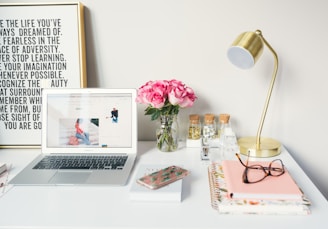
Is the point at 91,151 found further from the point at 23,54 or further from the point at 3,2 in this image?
the point at 3,2

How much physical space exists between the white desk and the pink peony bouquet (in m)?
0.29

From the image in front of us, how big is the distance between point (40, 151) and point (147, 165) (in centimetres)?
48

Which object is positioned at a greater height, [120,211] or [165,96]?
[165,96]

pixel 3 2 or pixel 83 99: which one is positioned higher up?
pixel 3 2

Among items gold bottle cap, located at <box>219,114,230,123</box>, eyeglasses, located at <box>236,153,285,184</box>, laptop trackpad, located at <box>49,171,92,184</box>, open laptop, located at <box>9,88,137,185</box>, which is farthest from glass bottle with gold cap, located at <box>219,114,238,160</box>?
laptop trackpad, located at <box>49,171,92,184</box>

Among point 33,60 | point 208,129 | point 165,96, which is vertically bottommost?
point 208,129

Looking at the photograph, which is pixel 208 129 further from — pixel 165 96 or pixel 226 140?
pixel 165 96

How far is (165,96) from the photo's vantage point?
1.11 metres

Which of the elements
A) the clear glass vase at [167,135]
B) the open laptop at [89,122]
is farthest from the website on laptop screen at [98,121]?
the clear glass vase at [167,135]

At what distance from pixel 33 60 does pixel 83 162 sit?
48cm

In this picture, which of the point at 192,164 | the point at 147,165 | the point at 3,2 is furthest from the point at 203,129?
the point at 3,2

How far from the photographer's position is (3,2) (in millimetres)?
1239

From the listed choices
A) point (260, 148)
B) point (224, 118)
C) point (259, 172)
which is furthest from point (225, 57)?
point (259, 172)

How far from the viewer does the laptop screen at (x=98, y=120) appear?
1.13 m
